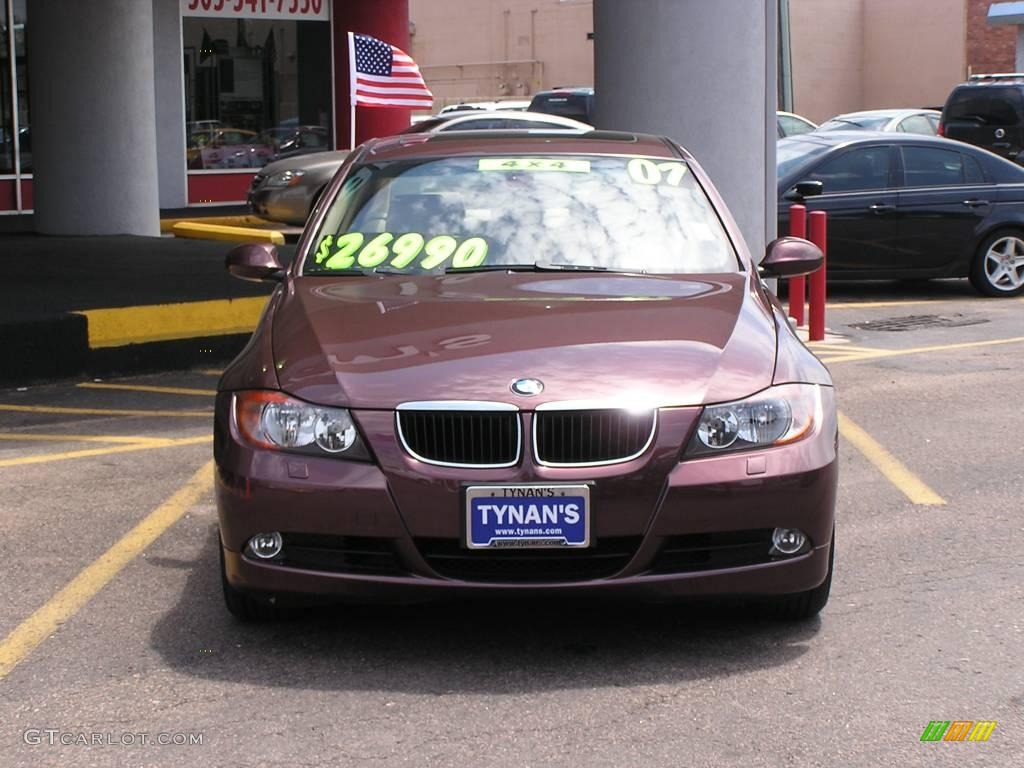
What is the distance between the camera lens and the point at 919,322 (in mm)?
13070

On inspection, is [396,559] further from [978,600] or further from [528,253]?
[978,600]

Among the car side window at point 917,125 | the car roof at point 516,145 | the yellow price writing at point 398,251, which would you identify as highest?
the car side window at point 917,125

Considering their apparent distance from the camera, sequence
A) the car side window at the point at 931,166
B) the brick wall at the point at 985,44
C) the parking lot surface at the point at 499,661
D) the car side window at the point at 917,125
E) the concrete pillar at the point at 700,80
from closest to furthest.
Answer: the parking lot surface at the point at 499,661
the concrete pillar at the point at 700,80
the car side window at the point at 931,166
the car side window at the point at 917,125
the brick wall at the point at 985,44

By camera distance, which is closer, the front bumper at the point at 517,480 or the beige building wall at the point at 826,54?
the front bumper at the point at 517,480

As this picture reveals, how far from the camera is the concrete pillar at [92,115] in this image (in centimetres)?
1628

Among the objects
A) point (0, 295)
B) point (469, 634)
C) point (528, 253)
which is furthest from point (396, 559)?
point (0, 295)

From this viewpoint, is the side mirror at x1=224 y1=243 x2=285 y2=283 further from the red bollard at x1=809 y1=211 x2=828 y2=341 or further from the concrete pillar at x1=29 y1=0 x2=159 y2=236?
the concrete pillar at x1=29 y1=0 x2=159 y2=236

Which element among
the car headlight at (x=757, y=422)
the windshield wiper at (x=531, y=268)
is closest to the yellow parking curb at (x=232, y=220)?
the windshield wiper at (x=531, y=268)

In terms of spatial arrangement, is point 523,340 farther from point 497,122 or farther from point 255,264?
point 497,122

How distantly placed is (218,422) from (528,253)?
1.48 metres

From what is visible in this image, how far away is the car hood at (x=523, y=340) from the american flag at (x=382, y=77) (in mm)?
12399

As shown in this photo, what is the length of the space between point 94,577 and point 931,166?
1057cm

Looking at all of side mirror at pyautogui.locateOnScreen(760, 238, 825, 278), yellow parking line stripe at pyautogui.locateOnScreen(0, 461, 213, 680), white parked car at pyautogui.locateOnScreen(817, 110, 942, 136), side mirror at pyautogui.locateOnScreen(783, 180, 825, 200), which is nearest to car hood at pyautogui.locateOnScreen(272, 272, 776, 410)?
side mirror at pyautogui.locateOnScreen(760, 238, 825, 278)

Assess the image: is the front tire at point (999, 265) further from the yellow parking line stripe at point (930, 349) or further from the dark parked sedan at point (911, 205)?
the yellow parking line stripe at point (930, 349)
